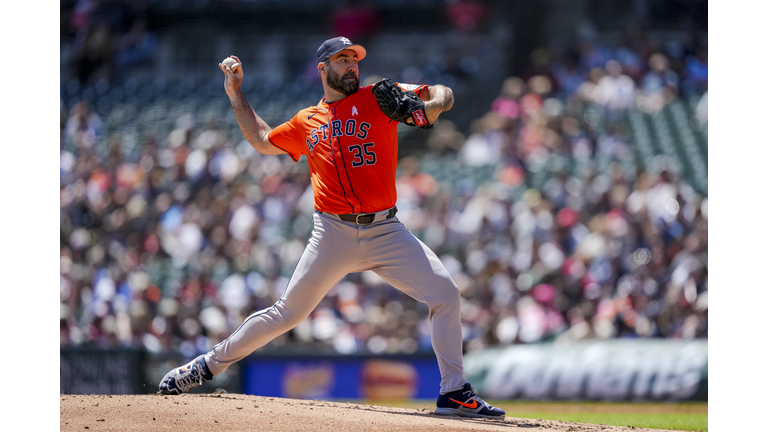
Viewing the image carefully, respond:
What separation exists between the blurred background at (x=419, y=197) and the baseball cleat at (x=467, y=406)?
4514 mm

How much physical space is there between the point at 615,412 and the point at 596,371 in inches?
35.3

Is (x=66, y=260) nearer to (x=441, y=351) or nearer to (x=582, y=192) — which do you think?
(x=582, y=192)

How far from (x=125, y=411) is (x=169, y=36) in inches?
559

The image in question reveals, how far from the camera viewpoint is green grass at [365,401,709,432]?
21.5ft

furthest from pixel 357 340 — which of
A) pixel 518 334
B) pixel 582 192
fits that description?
pixel 582 192

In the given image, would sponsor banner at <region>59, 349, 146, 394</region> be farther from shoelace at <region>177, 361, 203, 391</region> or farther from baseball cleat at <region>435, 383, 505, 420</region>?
baseball cleat at <region>435, 383, 505, 420</region>

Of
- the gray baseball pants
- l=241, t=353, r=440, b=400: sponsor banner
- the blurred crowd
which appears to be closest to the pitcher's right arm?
the gray baseball pants

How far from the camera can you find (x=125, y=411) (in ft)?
14.6

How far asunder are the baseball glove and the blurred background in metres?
5.42

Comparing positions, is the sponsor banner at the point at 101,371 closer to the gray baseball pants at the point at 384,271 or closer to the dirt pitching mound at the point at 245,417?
the dirt pitching mound at the point at 245,417

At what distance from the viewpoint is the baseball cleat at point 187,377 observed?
4.93 m

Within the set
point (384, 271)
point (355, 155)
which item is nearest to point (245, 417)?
point (384, 271)

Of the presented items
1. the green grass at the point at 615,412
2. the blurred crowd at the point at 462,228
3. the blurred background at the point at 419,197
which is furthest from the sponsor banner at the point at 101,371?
the green grass at the point at 615,412

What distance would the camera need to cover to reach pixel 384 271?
4.63m
